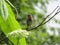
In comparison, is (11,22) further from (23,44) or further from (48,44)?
(48,44)

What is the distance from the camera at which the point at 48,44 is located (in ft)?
10.7

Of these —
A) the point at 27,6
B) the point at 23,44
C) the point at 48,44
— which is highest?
the point at 23,44

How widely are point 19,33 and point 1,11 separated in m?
0.12

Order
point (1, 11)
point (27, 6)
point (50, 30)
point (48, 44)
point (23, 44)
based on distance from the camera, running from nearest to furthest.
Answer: point (1, 11) → point (23, 44) → point (48, 44) → point (27, 6) → point (50, 30)

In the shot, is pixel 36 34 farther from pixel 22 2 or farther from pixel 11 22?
pixel 11 22

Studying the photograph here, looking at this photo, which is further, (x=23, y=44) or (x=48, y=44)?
(x=48, y=44)

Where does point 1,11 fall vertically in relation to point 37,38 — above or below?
above

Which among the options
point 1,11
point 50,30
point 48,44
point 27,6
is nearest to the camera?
point 1,11

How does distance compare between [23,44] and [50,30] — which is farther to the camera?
[50,30]

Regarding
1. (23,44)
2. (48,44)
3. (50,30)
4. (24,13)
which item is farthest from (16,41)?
(50,30)

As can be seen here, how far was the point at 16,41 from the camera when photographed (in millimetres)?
1180

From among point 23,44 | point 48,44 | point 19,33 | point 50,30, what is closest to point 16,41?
point 23,44

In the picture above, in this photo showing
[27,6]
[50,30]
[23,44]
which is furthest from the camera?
[50,30]

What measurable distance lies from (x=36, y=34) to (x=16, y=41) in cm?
240
